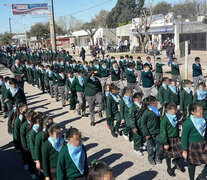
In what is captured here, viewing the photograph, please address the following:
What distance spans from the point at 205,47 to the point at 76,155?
31870mm

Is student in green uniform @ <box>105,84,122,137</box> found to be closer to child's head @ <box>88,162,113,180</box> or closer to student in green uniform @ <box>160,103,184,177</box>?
student in green uniform @ <box>160,103,184,177</box>

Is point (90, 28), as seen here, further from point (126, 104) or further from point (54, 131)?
point (54, 131)

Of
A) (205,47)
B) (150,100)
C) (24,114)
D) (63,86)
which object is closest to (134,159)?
(150,100)

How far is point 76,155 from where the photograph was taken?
3.66 meters

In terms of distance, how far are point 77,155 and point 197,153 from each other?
2.25 m

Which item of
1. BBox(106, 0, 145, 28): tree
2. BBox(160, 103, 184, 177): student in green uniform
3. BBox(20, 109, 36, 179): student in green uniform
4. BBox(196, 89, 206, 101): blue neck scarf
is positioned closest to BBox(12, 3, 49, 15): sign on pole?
BBox(106, 0, 145, 28): tree

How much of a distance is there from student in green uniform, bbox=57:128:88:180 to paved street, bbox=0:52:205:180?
190 centimetres

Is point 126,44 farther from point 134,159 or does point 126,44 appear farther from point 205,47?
point 134,159

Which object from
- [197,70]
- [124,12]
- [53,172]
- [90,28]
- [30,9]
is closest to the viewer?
[53,172]

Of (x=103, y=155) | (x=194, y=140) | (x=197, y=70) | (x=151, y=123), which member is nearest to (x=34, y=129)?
(x=103, y=155)

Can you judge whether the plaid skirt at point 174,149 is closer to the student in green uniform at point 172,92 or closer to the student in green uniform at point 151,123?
the student in green uniform at point 151,123

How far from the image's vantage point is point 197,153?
460cm

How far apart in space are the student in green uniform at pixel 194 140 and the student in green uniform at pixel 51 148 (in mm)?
2180

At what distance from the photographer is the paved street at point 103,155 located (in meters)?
5.48
